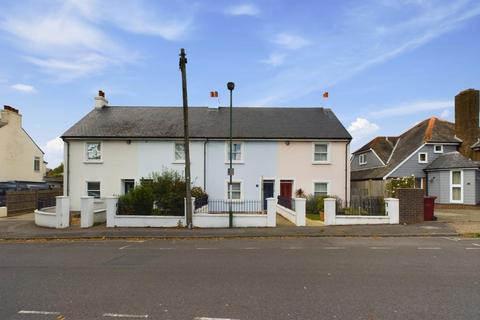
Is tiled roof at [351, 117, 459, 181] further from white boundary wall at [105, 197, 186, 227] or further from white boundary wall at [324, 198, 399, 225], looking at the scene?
white boundary wall at [105, 197, 186, 227]

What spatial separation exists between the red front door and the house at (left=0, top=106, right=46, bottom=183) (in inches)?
908

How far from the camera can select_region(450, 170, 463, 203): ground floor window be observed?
2589 cm

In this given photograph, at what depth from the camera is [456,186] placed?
2611 cm

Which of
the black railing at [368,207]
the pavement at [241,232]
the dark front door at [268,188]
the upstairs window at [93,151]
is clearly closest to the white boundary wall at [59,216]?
the pavement at [241,232]

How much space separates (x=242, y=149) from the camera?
24297 mm

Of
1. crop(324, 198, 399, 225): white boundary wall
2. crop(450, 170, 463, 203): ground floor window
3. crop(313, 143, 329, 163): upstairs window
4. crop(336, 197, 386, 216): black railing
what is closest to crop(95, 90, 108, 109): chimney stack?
crop(313, 143, 329, 163): upstairs window

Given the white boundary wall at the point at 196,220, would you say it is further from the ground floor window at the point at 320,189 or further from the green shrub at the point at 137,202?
the ground floor window at the point at 320,189

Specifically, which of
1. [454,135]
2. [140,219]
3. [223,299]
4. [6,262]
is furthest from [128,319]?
[454,135]

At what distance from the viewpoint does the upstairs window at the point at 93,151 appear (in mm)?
24422

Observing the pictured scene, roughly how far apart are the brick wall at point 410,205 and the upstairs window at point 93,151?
1883cm

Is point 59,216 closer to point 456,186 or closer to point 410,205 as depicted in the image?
point 410,205

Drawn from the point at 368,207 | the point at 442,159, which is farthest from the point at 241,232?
the point at 442,159

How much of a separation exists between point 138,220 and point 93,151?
1046cm

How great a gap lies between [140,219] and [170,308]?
11242mm
